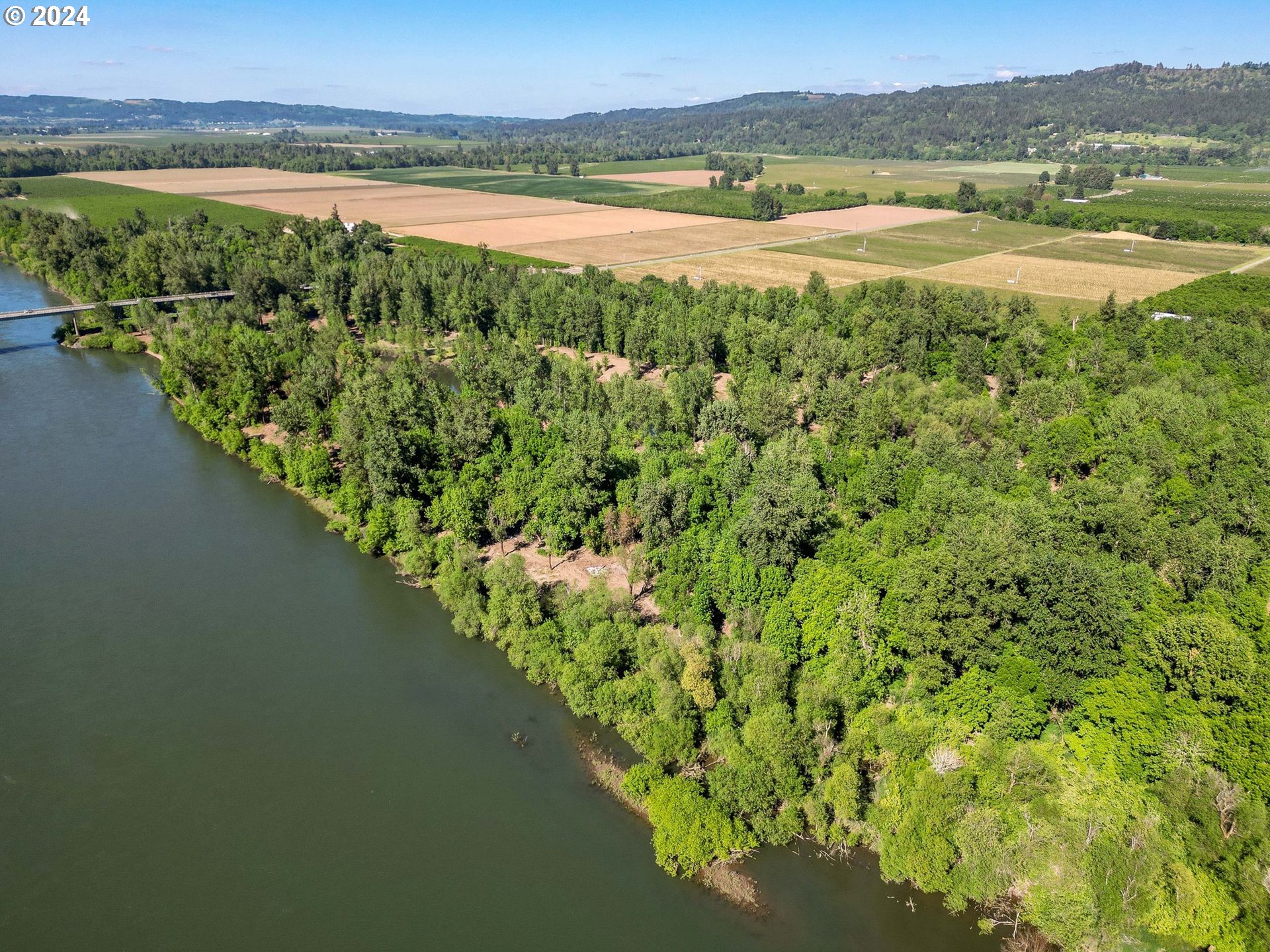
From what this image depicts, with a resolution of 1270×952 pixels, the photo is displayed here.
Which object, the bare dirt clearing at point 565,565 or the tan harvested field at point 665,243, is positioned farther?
the tan harvested field at point 665,243

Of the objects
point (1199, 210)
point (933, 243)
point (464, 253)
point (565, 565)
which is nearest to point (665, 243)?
point (464, 253)

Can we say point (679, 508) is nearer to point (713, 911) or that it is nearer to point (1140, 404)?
point (713, 911)

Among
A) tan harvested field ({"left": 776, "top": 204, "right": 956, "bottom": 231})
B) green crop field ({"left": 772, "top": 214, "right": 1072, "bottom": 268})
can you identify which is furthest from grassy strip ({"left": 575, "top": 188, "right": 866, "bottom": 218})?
green crop field ({"left": 772, "top": 214, "right": 1072, "bottom": 268})

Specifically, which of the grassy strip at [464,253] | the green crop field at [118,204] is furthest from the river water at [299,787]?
the green crop field at [118,204]

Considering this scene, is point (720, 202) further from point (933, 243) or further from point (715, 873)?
point (715, 873)

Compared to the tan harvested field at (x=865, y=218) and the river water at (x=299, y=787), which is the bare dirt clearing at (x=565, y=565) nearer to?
the river water at (x=299, y=787)

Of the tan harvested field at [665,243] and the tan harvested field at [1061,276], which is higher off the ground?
the tan harvested field at [665,243]

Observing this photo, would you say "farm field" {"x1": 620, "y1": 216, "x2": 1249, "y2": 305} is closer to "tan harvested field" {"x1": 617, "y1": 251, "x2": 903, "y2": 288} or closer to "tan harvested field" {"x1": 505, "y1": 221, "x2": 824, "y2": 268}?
"tan harvested field" {"x1": 617, "y1": 251, "x2": 903, "y2": 288}
